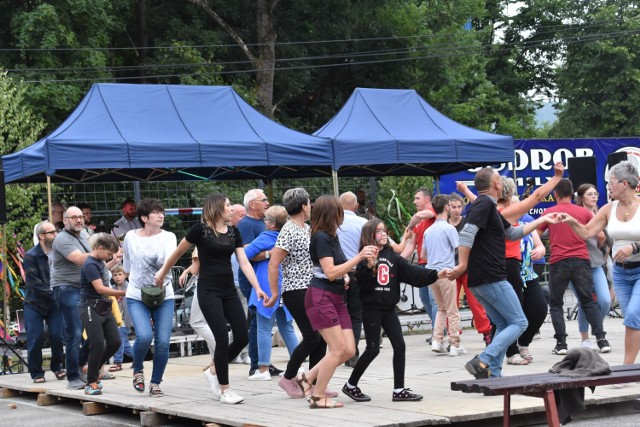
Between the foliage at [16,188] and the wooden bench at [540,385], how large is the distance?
45.8 ft

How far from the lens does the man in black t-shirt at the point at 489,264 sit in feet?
30.3

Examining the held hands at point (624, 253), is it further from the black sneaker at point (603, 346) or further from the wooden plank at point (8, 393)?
the wooden plank at point (8, 393)

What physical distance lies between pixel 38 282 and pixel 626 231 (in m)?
6.53

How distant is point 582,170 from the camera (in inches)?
670

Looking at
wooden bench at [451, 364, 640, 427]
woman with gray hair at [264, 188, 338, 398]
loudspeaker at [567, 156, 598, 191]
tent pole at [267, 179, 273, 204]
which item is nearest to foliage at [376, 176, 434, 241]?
tent pole at [267, 179, 273, 204]

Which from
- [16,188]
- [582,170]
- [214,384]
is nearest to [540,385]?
[214,384]

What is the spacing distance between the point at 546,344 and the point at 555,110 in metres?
36.6

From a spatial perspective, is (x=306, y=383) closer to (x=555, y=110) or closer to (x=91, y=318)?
(x=91, y=318)

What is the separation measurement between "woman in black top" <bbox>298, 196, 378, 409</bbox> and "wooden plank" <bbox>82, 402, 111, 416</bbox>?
248 centimetres

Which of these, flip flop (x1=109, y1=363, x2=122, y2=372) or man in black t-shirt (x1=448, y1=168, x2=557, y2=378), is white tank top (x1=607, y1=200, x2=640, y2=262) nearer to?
man in black t-shirt (x1=448, y1=168, x2=557, y2=378)

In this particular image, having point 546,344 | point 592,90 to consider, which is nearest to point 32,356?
point 546,344

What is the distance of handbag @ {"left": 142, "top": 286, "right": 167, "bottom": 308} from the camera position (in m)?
10.2

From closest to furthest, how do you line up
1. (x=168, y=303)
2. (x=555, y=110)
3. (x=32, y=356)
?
(x=168, y=303) → (x=32, y=356) → (x=555, y=110)

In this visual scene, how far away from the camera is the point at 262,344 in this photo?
37.3 feet
